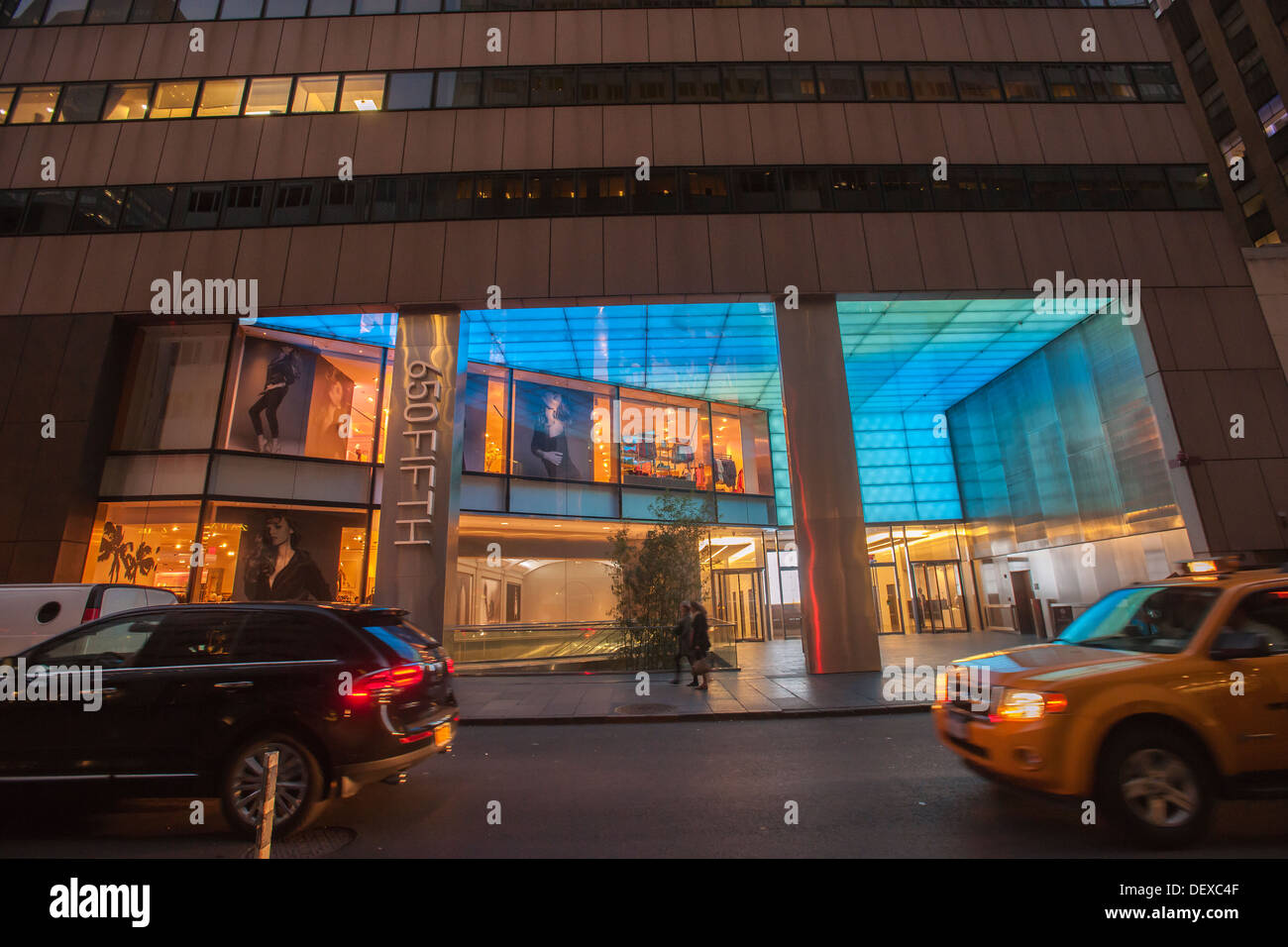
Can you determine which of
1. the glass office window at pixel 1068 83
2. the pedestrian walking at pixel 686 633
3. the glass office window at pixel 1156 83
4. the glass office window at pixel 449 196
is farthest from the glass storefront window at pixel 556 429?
the glass office window at pixel 1156 83

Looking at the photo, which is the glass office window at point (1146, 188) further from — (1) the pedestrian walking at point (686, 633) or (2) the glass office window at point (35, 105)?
(2) the glass office window at point (35, 105)

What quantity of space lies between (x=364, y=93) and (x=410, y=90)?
144 cm

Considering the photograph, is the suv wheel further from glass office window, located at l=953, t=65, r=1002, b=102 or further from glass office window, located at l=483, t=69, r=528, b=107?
glass office window, located at l=953, t=65, r=1002, b=102

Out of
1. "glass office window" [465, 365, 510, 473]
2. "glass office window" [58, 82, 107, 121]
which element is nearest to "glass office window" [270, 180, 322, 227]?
"glass office window" [465, 365, 510, 473]

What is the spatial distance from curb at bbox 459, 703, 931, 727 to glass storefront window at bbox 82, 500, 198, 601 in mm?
11025

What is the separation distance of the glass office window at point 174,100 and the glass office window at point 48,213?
3.57 meters

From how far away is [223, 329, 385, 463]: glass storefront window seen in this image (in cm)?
1559

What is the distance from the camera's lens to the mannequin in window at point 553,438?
19.3m

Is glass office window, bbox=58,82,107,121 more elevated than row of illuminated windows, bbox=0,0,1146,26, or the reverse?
row of illuminated windows, bbox=0,0,1146,26

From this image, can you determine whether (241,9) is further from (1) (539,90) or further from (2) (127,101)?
(1) (539,90)
